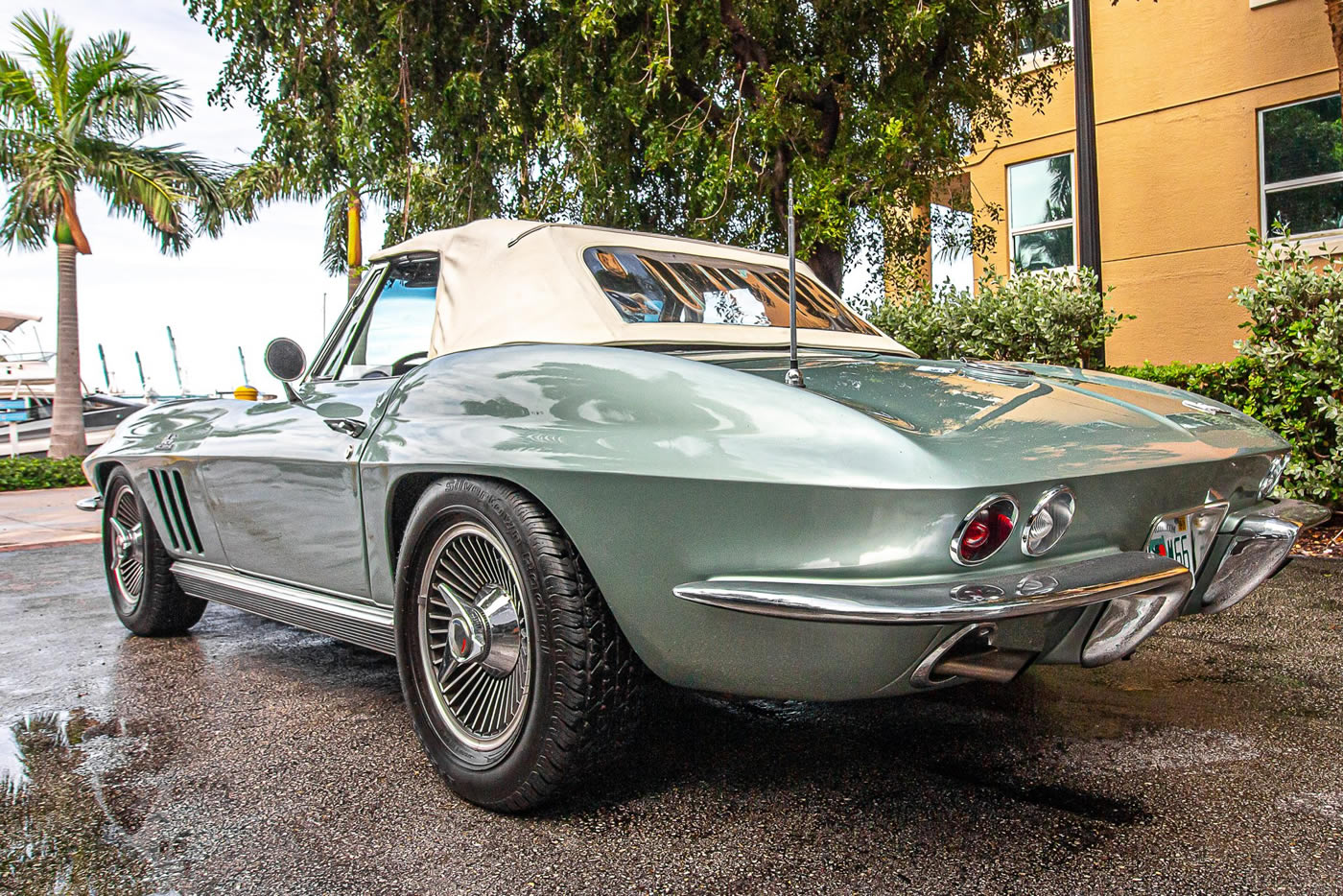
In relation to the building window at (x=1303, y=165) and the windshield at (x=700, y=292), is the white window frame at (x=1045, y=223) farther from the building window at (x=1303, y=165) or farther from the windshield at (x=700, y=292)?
the windshield at (x=700, y=292)

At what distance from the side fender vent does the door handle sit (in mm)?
1150

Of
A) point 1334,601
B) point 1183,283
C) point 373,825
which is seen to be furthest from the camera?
point 1183,283

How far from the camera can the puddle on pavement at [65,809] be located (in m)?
2.09

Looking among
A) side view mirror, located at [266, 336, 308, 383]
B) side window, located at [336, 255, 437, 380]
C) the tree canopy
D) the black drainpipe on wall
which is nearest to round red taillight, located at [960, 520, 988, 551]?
side window, located at [336, 255, 437, 380]

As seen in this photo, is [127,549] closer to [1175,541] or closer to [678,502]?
[678,502]

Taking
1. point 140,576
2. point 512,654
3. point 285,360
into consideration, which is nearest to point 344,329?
point 285,360

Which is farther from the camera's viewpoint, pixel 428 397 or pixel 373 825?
pixel 428 397

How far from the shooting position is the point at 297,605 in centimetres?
314

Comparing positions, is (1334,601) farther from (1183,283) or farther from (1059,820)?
(1183,283)

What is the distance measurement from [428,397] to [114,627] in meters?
3.00

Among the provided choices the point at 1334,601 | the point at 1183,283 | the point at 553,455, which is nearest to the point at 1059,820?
the point at 553,455

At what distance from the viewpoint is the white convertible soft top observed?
275 cm

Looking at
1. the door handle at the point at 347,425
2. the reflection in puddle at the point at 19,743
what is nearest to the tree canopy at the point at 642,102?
the door handle at the point at 347,425

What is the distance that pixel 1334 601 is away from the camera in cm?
441
